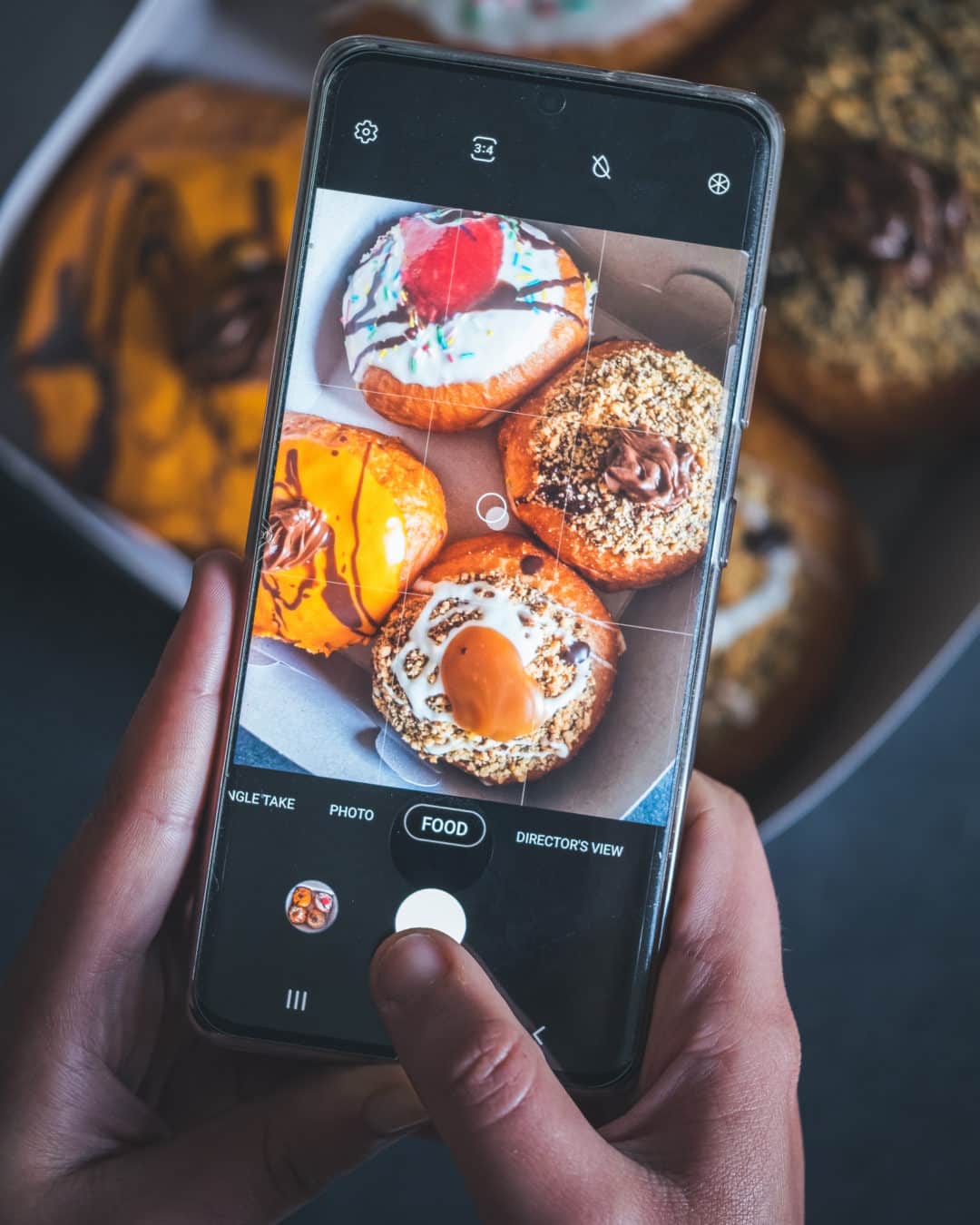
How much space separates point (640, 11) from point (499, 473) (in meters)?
0.50

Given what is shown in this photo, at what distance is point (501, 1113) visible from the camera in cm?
36

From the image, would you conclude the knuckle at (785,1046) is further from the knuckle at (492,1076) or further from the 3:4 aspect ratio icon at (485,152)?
the 3:4 aspect ratio icon at (485,152)

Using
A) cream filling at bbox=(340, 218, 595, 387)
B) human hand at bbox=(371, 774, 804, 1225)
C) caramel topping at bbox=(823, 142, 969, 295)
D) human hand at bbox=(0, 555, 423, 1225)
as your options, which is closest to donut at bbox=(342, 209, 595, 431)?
cream filling at bbox=(340, 218, 595, 387)

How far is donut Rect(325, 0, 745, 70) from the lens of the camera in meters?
0.75

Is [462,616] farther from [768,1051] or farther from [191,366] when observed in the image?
[191,366]

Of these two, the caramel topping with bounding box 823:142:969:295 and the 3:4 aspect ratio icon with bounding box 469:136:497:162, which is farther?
the caramel topping with bounding box 823:142:969:295

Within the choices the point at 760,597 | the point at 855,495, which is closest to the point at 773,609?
the point at 760,597

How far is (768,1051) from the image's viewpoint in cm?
43

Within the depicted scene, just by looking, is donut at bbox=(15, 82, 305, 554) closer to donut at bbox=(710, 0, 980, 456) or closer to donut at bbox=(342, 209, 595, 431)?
donut at bbox=(342, 209, 595, 431)

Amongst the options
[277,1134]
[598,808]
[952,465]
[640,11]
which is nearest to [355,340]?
[598,808]

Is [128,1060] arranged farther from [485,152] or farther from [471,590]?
[485,152]

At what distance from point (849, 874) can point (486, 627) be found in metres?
0.48

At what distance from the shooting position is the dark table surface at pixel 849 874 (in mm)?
768

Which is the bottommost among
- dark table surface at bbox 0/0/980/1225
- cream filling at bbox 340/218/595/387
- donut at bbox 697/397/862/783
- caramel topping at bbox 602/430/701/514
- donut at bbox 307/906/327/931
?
dark table surface at bbox 0/0/980/1225
